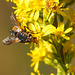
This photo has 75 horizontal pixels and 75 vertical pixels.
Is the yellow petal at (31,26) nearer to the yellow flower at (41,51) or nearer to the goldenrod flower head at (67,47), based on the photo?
the yellow flower at (41,51)

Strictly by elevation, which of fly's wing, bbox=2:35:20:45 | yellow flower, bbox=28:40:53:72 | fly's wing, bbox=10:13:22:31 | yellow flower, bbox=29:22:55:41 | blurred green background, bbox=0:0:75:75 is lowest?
blurred green background, bbox=0:0:75:75

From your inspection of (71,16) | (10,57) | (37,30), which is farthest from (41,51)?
(10,57)

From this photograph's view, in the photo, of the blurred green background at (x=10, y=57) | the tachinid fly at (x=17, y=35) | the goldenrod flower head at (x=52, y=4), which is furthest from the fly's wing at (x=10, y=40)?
the blurred green background at (x=10, y=57)

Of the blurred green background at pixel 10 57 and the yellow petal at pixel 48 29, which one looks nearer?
the yellow petal at pixel 48 29

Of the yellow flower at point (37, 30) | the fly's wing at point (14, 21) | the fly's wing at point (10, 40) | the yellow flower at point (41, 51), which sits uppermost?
the fly's wing at point (14, 21)

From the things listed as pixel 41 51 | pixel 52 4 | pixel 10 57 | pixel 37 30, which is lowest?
pixel 10 57

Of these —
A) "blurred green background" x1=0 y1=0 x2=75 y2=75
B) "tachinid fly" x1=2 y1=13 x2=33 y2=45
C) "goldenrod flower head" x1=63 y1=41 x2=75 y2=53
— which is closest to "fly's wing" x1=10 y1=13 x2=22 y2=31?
"tachinid fly" x1=2 y1=13 x2=33 y2=45

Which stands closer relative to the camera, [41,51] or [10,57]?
[41,51]

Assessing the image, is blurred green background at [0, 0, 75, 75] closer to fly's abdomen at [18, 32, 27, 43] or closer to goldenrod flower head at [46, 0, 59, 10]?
fly's abdomen at [18, 32, 27, 43]

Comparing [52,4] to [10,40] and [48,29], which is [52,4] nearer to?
[48,29]
